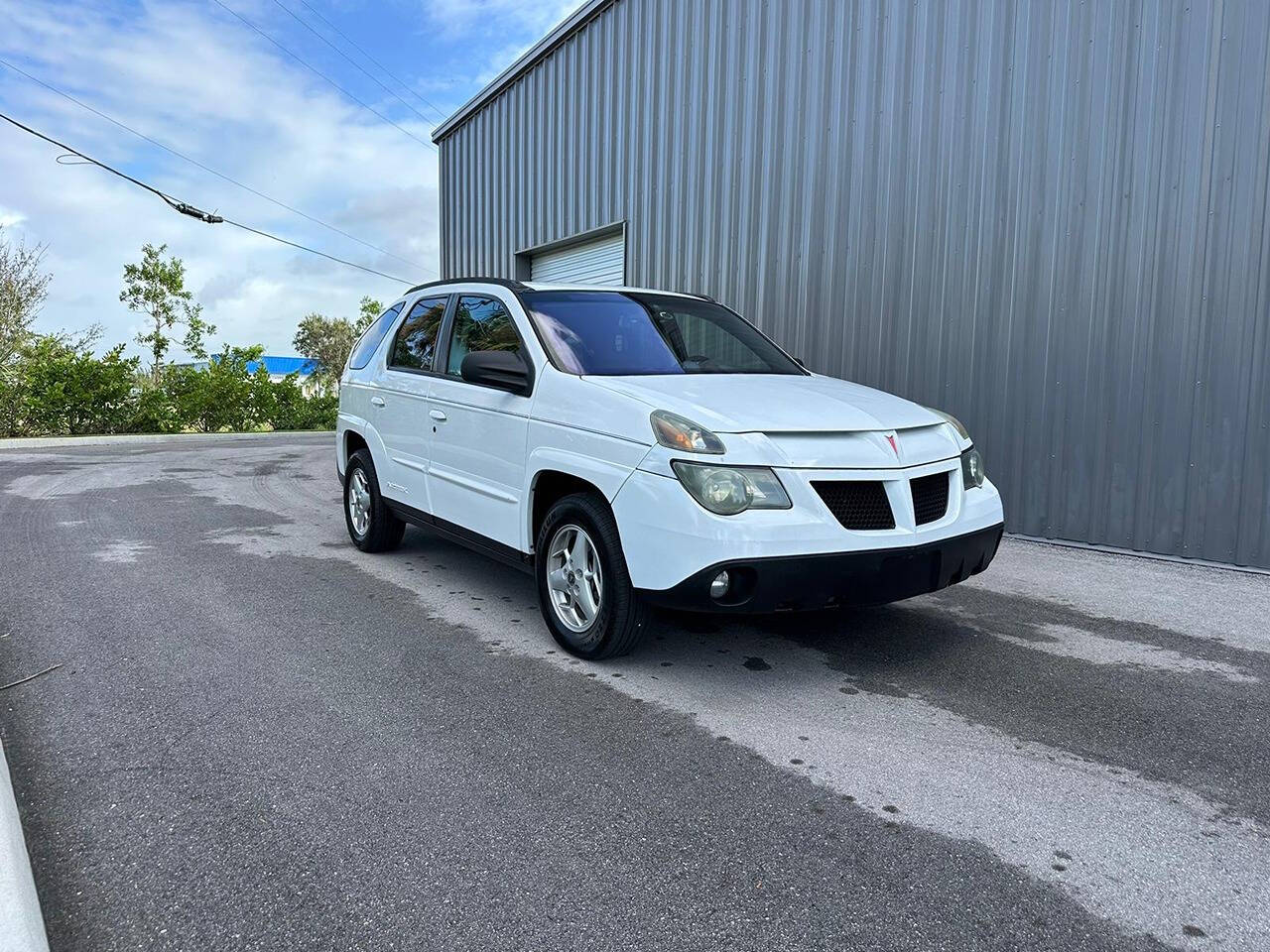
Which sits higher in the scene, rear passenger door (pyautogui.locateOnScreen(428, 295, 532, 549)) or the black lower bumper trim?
rear passenger door (pyautogui.locateOnScreen(428, 295, 532, 549))

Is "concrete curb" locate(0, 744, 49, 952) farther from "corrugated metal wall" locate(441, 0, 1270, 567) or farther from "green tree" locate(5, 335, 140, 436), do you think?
"green tree" locate(5, 335, 140, 436)

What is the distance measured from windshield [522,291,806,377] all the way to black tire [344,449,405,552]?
215 centimetres

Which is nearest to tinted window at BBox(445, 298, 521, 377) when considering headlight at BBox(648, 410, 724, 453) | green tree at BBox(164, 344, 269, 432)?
headlight at BBox(648, 410, 724, 453)

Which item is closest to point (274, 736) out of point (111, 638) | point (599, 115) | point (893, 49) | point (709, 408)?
point (111, 638)

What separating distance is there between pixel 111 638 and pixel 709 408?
3.23 metres

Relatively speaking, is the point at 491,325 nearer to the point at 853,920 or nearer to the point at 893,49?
the point at 853,920

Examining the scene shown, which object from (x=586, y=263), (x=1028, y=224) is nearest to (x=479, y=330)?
(x=1028, y=224)

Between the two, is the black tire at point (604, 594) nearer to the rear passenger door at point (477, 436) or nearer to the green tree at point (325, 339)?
the rear passenger door at point (477, 436)

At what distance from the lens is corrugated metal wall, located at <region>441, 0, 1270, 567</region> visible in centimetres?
654

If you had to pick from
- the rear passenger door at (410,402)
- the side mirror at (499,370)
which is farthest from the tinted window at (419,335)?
the side mirror at (499,370)

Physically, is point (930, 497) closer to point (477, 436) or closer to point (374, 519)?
point (477, 436)

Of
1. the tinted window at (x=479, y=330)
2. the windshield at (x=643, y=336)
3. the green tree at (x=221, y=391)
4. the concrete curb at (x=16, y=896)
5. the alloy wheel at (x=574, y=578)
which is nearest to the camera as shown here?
the concrete curb at (x=16, y=896)

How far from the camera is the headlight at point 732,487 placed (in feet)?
→ 11.9

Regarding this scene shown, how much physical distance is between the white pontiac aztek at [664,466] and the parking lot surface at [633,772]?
50 cm
